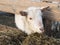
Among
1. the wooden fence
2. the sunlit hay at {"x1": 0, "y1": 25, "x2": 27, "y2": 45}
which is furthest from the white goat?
the sunlit hay at {"x1": 0, "y1": 25, "x2": 27, "y2": 45}

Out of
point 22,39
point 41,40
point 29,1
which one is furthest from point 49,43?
point 29,1

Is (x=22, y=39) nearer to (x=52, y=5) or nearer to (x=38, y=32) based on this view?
(x=38, y=32)

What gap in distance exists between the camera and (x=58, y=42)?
557cm

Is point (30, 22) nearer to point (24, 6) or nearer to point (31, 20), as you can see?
point (31, 20)

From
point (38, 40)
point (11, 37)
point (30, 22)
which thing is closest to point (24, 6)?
point (30, 22)

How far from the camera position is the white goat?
19.2 feet

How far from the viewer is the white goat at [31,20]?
231 inches

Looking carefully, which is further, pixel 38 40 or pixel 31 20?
pixel 31 20

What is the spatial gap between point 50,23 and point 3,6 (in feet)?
4.55

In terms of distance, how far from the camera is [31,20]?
6172 millimetres

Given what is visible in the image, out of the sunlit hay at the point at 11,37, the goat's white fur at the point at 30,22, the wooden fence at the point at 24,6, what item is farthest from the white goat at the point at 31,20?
the sunlit hay at the point at 11,37

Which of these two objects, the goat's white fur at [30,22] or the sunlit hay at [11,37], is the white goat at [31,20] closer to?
the goat's white fur at [30,22]

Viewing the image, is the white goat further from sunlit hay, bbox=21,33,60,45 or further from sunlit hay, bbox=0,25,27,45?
sunlit hay, bbox=0,25,27,45

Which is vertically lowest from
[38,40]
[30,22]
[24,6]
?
[38,40]
